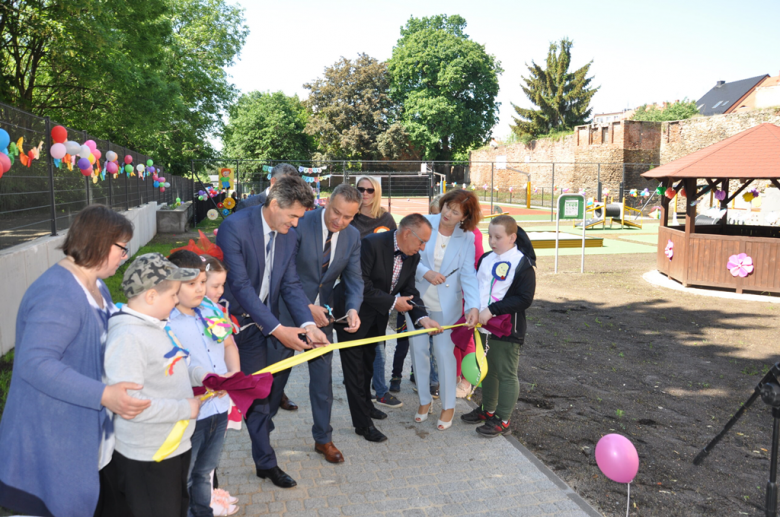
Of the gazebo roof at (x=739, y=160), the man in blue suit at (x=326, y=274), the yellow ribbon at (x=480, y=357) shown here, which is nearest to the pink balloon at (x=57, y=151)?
the man in blue suit at (x=326, y=274)

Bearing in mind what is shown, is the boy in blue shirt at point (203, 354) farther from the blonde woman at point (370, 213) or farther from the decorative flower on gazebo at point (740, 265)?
the decorative flower on gazebo at point (740, 265)

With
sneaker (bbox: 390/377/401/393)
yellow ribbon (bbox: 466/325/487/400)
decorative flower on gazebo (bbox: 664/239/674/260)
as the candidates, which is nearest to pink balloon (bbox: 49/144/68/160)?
sneaker (bbox: 390/377/401/393)

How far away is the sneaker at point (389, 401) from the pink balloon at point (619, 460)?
7.69 ft

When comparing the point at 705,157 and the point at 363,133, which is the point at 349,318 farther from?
the point at 363,133

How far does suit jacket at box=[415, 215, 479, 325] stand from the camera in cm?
489

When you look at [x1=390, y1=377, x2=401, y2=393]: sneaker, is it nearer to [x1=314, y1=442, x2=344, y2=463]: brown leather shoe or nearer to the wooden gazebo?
[x1=314, y1=442, x2=344, y2=463]: brown leather shoe

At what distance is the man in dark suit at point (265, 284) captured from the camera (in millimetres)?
3564

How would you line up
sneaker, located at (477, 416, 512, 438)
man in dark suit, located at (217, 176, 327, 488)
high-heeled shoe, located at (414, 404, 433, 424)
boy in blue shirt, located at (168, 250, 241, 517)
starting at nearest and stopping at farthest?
boy in blue shirt, located at (168, 250, 241, 517) < man in dark suit, located at (217, 176, 327, 488) < sneaker, located at (477, 416, 512, 438) < high-heeled shoe, located at (414, 404, 433, 424)

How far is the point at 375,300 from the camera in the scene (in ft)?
15.1

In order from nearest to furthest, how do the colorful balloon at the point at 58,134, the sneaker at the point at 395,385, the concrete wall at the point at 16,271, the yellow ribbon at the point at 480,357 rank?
1. the yellow ribbon at the point at 480,357
2. the sneaker at the point at 395,385
3. the concrete wall at the point at 16,271
4. the colorful balloon at the point at 58,134

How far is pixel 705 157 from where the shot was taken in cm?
1296

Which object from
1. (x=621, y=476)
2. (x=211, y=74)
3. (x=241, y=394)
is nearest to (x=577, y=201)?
(x=621, y=476)

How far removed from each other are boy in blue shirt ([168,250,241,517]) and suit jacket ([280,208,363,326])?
3.48 ft

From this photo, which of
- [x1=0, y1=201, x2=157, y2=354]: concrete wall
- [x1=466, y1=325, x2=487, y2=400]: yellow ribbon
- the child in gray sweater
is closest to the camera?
the child in gray sweater
